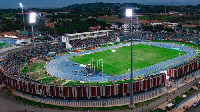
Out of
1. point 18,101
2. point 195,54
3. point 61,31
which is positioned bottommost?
point 18,101

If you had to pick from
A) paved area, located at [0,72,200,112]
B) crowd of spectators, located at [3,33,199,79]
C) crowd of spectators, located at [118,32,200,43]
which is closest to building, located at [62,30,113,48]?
crowd of spectators, located at [3,33,199,79]

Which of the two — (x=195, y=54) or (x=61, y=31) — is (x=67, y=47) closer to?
(x=61, y=31)

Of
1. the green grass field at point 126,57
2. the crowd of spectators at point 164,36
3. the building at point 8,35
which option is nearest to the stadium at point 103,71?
the green grass field at point 126,57

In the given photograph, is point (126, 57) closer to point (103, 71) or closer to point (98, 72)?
point (103, 71)

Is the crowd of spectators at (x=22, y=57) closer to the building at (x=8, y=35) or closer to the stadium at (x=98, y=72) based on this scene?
the stadium at (x=98, y=72)

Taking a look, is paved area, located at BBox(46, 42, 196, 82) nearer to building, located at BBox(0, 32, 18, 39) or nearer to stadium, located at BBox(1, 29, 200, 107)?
stadium, located at BBox(1, 29, 200, 107)

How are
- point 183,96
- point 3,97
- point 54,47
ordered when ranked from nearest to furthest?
1. point 183,96
2. point 3,97
3. point 54,47

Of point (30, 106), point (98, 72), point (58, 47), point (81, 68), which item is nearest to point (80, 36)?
point (58, 47)

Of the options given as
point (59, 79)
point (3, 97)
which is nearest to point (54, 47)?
point (59, 79)
